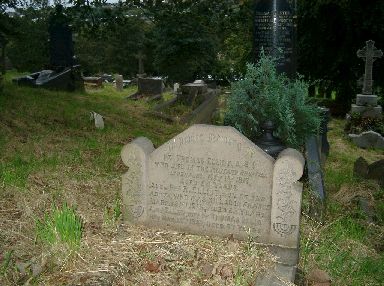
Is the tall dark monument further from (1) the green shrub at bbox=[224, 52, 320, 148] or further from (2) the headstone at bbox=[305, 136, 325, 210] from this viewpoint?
(1) the green shrub at bbox=[224, 52, 320, 148]

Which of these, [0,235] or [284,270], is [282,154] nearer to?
[284,270]

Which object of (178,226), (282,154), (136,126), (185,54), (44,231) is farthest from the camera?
(185,54)

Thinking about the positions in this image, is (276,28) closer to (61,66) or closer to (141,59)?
(61,66)

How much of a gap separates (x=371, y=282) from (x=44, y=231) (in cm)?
281

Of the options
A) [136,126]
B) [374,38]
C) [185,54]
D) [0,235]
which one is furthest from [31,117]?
[185,54]

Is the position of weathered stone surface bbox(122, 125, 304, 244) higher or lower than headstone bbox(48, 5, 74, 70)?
lower

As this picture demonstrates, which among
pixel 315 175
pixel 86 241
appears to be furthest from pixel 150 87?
pixel 86 241

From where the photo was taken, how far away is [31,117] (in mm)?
9570

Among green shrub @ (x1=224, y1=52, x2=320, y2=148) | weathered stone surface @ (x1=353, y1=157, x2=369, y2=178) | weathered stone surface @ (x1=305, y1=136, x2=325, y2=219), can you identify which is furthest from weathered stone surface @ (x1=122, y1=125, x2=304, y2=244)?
weathered stone surface @ (x1=353, y1=157, x2=369, y2=178)

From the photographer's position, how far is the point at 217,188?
419 centimetres

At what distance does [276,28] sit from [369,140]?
18.8ft

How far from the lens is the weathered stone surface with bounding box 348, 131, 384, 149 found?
12523mm

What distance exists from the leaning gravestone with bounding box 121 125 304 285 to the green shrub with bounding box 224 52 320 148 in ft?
6.83

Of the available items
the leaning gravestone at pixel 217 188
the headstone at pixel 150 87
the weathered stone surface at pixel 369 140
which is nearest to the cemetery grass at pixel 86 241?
the leaning gravestone at pixel 217 188
